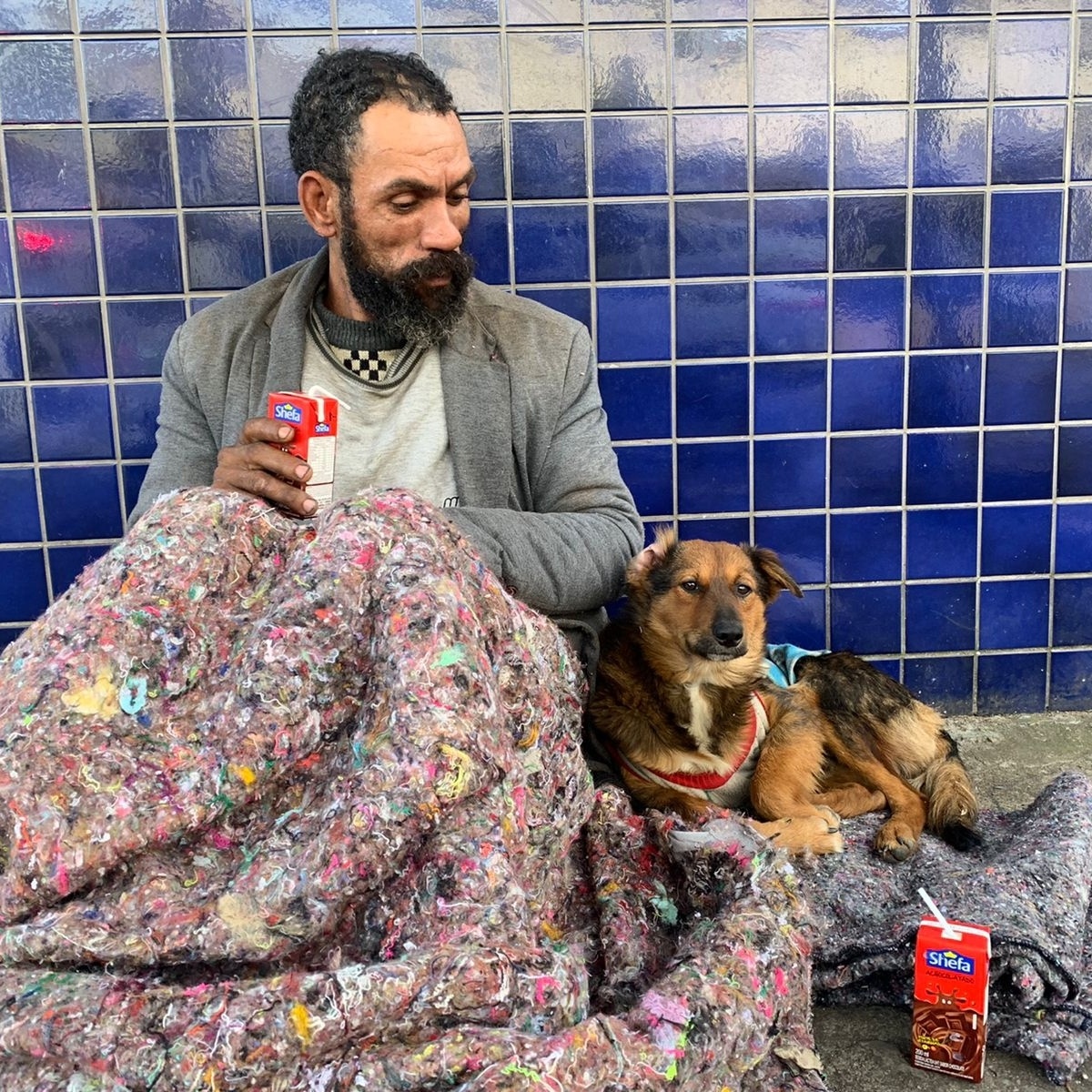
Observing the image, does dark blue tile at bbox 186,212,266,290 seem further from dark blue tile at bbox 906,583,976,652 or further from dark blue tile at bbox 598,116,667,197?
dark blue tile at bbox 906,583,976,652

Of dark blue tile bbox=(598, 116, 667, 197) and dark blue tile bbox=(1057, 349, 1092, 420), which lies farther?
dark blue tile bbox=(1057, 349, 1092, 420)

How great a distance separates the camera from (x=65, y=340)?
123 inches

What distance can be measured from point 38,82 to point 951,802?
3.03m

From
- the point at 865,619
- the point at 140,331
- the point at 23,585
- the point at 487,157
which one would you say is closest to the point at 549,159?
the point at 487,157

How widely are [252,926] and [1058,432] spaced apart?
9.41 ft

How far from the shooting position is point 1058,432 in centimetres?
339

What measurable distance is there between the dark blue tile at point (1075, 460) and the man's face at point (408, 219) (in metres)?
1.97

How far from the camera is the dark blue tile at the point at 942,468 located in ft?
11.0

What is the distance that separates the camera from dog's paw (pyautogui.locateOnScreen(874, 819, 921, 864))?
255 cm

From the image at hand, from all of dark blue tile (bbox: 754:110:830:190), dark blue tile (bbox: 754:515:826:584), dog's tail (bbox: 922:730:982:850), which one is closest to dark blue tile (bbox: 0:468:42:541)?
dark blue tile (bbox: 754:515:826:584)

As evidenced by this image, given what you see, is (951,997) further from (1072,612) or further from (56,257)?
(56,257)

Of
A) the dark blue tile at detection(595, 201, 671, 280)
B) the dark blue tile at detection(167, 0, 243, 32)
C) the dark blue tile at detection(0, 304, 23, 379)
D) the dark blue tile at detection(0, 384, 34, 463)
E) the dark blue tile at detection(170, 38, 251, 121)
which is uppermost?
the dark blue tile at detection(167, 0, 243, 32)

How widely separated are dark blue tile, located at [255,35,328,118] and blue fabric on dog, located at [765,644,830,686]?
2.03 m

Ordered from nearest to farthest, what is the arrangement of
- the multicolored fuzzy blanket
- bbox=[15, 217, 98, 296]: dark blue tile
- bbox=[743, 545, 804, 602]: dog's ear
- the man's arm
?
the multicolored fuzzy blanket < the man's arm < bbox=[743, 545, 804, 602]: dog's ear < bbox=[15, 217, 98, 296]: dark blue tile
